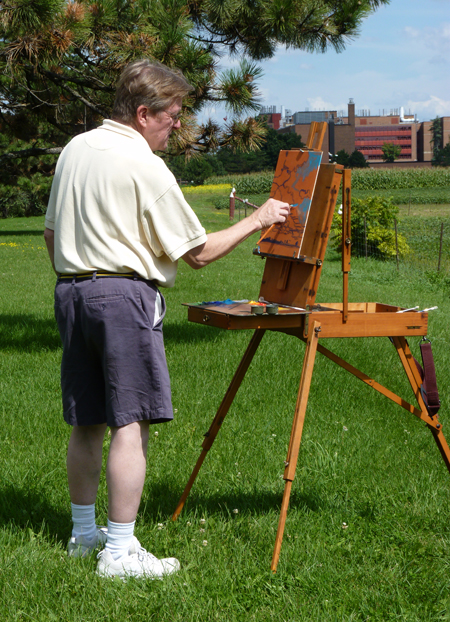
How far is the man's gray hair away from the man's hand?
0.57 metres

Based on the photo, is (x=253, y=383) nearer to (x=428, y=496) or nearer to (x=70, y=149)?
(x=428, y=496)

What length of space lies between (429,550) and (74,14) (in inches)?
236

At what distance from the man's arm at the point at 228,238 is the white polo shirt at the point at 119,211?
58 mm

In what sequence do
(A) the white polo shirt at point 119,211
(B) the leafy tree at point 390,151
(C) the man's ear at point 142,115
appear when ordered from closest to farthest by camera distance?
(A) the white polo shirt at point 119,211
(C) the man's ear at point 142,115
(B) the leafy tree at point 390,151

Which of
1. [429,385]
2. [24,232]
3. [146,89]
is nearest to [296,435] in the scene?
[429,385]

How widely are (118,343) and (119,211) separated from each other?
1.62 ft

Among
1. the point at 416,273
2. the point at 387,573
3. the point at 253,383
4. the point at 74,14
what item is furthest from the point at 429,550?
the point at 416,273

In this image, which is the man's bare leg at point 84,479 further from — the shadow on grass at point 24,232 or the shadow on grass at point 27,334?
the shadow on grass at point 24,232

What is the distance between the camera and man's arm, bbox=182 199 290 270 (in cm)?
253

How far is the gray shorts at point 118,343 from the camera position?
2.39m

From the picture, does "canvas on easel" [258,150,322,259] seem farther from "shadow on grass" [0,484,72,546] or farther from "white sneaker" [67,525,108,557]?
"shadow on grass" [0,484,72,546]

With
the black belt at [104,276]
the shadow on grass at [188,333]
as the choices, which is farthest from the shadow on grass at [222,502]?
the shadow on grass at [188,333]

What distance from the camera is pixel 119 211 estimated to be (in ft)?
7.84

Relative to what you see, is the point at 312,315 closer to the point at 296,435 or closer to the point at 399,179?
the point at 296,435
